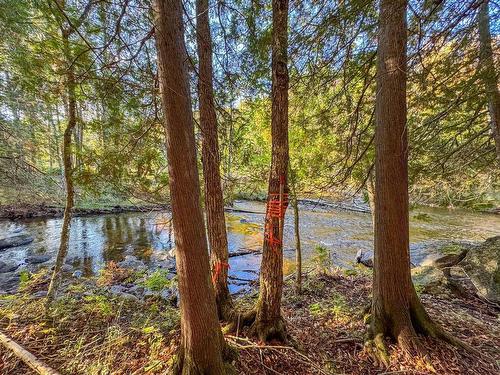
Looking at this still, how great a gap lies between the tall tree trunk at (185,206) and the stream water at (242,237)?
3.90m

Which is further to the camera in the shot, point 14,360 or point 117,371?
point 14,360

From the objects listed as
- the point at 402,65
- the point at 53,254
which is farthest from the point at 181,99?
the point at 53,254

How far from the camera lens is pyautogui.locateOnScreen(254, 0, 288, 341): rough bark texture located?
2.75m

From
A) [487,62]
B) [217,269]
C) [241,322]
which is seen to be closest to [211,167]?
[217,269]

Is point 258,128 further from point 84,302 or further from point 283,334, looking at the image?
point 84,302

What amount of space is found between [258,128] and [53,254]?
7.95 m

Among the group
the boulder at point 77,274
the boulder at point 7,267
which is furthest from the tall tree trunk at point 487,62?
the boulder at point 7,267

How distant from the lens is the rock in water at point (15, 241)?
9.40 meters

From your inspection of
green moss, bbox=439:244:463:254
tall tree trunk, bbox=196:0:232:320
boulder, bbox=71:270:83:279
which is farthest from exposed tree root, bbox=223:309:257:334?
green moss, bbox=439:244:463:254

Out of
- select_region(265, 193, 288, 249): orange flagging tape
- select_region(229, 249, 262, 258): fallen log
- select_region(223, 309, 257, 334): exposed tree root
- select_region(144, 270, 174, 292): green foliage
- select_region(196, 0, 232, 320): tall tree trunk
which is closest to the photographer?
select_region(265, 193, 288, 249): orange flagging tape

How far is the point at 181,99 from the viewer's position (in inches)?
81.8

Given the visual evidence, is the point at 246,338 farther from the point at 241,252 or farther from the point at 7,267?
the point at 7,267

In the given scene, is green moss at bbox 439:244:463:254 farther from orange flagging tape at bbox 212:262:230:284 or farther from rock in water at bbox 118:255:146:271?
rock in water at bbox 118:255:146:271

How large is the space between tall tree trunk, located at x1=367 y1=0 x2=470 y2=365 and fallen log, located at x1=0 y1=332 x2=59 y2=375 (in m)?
3.23
